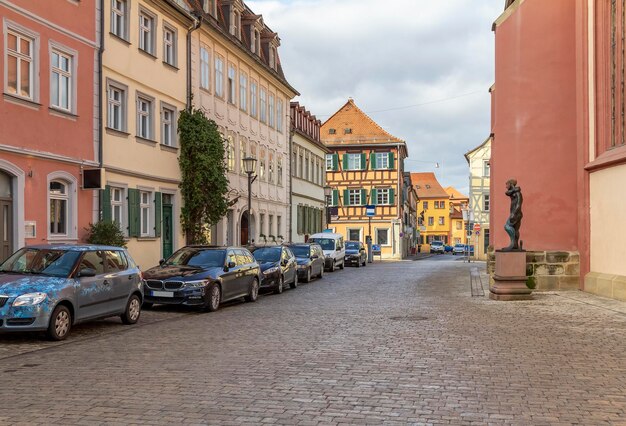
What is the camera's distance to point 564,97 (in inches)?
878

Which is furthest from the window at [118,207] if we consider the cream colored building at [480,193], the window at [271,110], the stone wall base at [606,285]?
the cream colored building at [480,193]

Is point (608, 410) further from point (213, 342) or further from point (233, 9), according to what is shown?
point (233, 9)

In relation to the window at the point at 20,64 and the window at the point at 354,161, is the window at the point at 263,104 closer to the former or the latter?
the window at the point at 20,64

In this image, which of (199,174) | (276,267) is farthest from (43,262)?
(199,174)

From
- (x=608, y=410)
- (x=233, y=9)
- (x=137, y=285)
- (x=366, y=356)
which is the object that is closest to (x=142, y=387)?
(x=366, y=356)

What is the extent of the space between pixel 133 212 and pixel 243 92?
42.4 ft

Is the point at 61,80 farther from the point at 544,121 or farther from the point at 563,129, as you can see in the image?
the point at 563,129

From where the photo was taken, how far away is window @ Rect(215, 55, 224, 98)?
3058cm

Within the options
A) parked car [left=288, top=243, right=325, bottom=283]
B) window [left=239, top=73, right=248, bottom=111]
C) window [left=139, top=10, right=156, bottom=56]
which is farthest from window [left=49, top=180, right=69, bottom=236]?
window [left=239, top=73, right=248, bottom=111]

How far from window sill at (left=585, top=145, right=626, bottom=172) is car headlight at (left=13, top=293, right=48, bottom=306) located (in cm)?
1406

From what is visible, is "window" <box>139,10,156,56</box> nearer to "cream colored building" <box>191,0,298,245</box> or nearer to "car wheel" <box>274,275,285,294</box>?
"cream colored building" <box>191,0,298,245</box>

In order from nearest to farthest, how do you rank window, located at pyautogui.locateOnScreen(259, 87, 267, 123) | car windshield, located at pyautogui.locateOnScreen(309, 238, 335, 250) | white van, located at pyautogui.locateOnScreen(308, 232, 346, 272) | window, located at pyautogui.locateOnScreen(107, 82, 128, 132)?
1. window, located at pyautogui.locateOnScreen(107, 82, 128, 132)
2. white van, located at pyautogui.locateOnScreen(308, 232, 346, 272)
3. car windshield, located at pyautogui.locateOnScreen(309, 238, 335, 250)
4. window, located at pyautogui.locateOnScreen(259, 87, 267, 123)

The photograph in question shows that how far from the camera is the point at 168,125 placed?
2603 cm

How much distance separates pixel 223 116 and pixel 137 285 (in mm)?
18225
